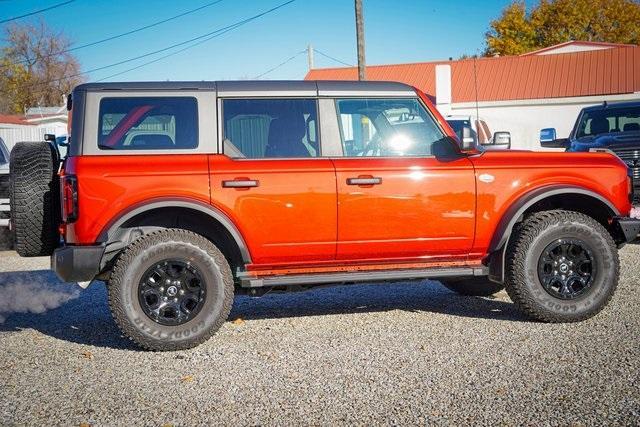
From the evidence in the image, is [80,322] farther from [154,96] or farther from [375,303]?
[375,303]

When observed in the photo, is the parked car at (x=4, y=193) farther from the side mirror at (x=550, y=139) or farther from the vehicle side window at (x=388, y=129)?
the side mirror at (x=550, y=139)

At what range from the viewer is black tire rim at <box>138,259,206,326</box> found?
4.67 meters

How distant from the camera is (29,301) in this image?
6.78m

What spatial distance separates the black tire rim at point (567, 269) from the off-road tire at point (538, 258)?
0.11ft

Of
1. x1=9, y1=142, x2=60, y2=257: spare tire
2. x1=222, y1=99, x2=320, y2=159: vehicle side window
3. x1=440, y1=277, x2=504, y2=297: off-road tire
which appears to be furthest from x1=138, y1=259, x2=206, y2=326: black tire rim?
x1=440, y1=277, x2=504, y2=297: off-road tire

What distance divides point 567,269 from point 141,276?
10.9 ft

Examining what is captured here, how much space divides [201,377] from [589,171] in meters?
3.44

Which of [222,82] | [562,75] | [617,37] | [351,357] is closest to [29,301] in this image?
[222,82]

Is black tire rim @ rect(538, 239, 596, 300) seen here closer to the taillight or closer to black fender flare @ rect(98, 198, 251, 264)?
black fender flare @ rect(98, 198, 251, 264)

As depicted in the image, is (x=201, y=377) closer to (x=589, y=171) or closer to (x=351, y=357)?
(x=351, y=357)

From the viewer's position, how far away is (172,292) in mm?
4730

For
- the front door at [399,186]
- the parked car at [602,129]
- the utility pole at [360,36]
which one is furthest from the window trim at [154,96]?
the utility pole at [360,36]

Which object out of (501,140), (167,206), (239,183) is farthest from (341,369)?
(501,140)

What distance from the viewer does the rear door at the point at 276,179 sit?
187 inches
